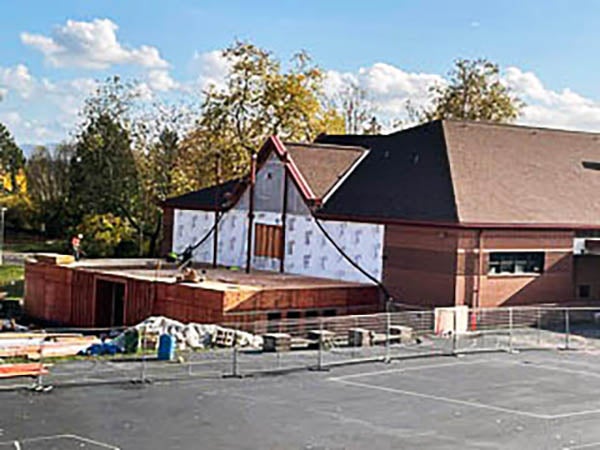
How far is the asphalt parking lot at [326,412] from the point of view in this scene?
63.9 ft

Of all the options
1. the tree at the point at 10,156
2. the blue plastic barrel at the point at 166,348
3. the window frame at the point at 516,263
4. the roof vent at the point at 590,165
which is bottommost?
the blue plastic barrel at the point at 166,348

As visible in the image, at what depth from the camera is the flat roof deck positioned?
39656mm

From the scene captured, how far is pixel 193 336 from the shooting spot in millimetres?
32312

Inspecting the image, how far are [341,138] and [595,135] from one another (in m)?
13.2

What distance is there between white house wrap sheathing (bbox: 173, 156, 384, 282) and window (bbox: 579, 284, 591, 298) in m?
8.75

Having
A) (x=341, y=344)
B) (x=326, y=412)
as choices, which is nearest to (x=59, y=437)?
(x=326, y=412)

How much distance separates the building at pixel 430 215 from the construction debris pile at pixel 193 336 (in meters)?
9.35

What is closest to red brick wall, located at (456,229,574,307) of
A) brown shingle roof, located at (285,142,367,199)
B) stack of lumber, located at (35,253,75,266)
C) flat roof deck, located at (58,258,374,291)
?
flat roof deck, located at (58,258,374,291)

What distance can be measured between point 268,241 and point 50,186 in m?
63.8

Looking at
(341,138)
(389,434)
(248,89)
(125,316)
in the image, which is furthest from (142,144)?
(389,434)

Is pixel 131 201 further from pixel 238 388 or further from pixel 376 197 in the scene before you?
pixel 238 388

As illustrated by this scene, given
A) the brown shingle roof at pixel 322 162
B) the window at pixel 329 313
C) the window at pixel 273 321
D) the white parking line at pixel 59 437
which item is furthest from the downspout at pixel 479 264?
the white parking line at pixel 59 437

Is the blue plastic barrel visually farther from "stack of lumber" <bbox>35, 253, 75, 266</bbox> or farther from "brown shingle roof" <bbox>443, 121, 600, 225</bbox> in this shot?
"stack of lumber" <bbox>35, 253, 75, 266</bbox>

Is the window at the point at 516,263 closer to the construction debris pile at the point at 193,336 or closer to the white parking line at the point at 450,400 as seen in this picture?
the construction debris pile at the point at 193,336
